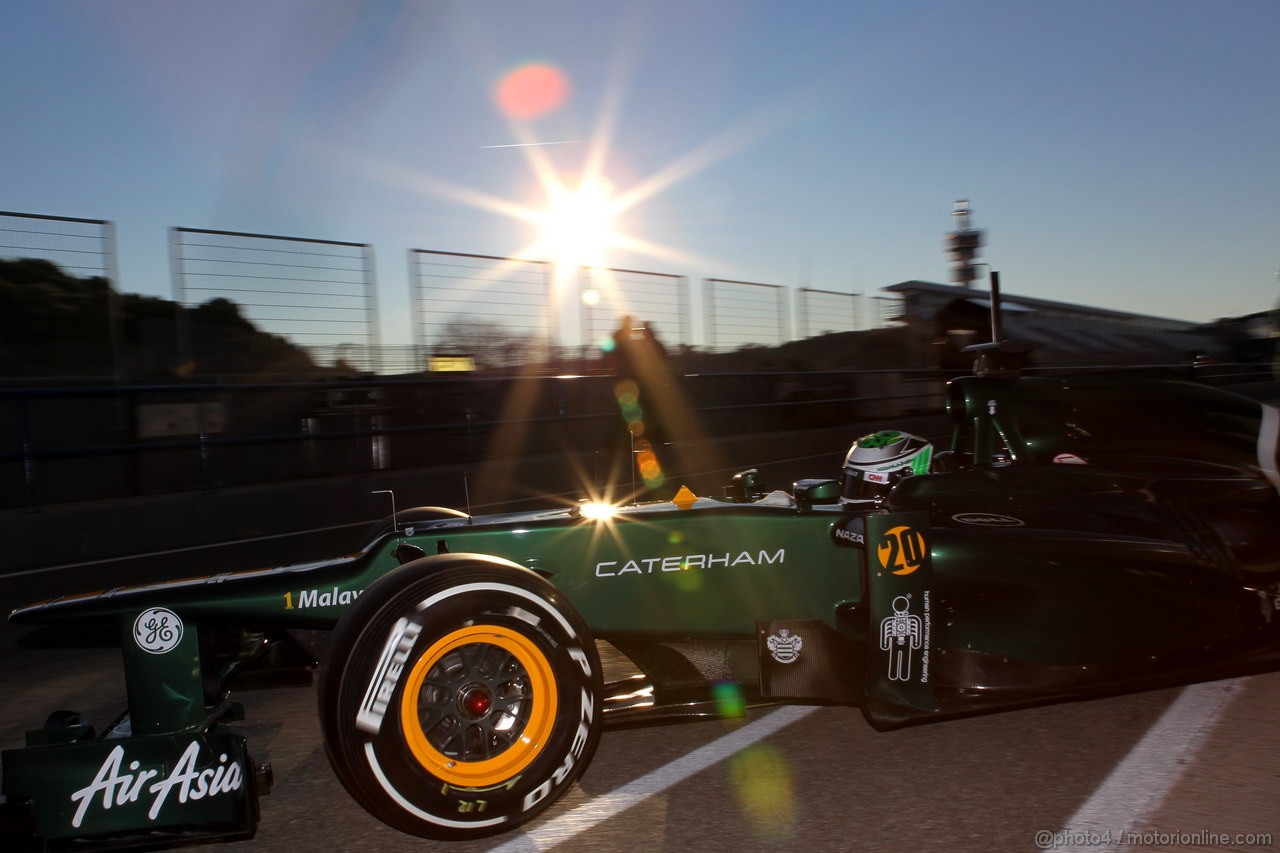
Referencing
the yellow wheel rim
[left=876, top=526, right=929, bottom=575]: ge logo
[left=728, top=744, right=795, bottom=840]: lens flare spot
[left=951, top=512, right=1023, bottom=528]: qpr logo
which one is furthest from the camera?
[left=951, top=512, right=1023, bottom=528]: qpr logo

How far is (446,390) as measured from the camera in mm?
10242

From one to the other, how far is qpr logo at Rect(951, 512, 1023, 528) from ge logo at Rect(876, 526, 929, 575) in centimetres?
28

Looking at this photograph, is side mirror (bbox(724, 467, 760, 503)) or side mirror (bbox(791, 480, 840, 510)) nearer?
side mirror (bbox(791, 480, 840, 510))

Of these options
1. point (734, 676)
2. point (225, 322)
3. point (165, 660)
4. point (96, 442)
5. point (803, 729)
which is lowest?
point (803, 729)

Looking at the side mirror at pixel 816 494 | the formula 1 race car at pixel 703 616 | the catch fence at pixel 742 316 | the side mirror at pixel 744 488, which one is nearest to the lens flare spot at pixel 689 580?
the formula 1 race car at pixel 703 616

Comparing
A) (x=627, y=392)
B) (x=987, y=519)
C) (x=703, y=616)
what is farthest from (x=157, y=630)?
(x=627, y=392)

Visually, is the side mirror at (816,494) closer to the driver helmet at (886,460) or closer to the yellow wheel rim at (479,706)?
the driver helmet at (886,460)

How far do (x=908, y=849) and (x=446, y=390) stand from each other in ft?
26.5

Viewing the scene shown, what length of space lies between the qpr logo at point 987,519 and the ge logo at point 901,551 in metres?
0.28

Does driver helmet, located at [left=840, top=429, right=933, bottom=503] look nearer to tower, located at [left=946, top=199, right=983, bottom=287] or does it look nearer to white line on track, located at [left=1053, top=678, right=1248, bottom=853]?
white line on track, located at [left=1053, top=678, right=1248, bottom=853]

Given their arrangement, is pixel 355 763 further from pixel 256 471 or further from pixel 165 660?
pixel 256 471

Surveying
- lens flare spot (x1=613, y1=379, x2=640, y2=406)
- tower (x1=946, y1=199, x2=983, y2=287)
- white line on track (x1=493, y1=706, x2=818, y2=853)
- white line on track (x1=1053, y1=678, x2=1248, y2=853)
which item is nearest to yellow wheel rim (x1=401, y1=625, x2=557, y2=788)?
white line on track (x1=493, y1=706, x2=818, y2=853)

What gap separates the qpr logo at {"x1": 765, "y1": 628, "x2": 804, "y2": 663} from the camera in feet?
11.0

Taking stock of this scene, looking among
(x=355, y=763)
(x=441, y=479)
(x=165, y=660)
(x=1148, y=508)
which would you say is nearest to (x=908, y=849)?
(x=355, y=763)
